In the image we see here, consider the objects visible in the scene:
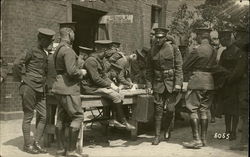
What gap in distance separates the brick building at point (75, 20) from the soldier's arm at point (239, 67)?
4.95 metres

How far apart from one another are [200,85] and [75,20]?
7168 mm

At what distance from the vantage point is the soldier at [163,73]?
7.90m

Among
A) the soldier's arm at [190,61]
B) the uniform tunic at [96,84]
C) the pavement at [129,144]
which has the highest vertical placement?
Result: the soldier's arm at [190,61]

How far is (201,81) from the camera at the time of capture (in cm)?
758

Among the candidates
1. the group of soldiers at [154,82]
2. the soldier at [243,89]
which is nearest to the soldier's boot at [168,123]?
the group of soldiers at [154,82]

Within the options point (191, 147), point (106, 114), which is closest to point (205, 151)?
point (191, 147)

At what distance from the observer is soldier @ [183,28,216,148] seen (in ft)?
24.9

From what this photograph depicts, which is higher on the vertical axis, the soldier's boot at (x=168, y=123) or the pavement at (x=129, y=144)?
the soldier's boot at (x=168, y=123)

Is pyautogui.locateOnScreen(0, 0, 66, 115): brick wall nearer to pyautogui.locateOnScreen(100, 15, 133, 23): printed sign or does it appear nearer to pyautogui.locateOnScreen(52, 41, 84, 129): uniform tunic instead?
pyautogui.locateOnScreen(100, 15, 133, 23): printed sign

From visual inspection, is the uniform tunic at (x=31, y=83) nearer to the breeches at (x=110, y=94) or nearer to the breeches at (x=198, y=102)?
the breeches at (x=110, y=94)

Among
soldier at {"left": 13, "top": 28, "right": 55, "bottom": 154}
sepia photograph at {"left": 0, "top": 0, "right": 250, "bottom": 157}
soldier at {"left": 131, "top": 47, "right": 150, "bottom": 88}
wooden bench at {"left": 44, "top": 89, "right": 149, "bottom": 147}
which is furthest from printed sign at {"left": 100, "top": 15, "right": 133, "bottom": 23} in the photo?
soldier at {"left": 13, "top": 28, "right": 55, "bottom": 154}

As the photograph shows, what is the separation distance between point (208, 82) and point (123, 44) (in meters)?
7.91

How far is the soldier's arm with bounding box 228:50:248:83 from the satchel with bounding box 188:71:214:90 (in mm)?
438

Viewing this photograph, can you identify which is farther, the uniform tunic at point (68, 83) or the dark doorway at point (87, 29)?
the dark doorway at point (87, 29)
